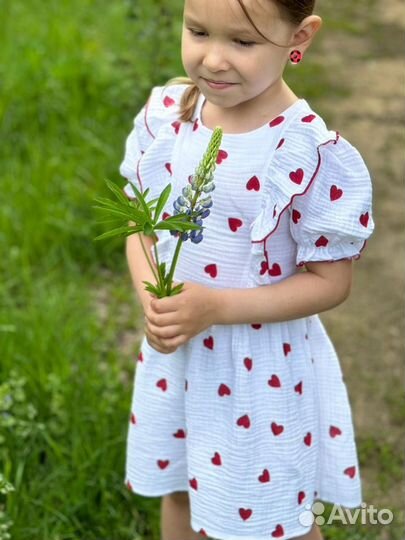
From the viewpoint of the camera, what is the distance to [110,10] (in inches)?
213

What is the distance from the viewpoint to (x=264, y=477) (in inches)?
85.2

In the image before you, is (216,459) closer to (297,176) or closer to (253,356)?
(253,356)

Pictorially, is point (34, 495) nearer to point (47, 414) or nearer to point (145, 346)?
point (47, 414)

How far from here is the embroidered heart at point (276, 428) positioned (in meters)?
2.13

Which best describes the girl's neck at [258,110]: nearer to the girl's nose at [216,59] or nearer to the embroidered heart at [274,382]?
the girl's nose at [216,59]

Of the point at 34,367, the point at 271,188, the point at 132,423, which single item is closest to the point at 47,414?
the point at 34,367

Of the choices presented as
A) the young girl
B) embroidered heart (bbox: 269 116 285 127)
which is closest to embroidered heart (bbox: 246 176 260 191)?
the young girl

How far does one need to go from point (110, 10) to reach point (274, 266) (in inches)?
144

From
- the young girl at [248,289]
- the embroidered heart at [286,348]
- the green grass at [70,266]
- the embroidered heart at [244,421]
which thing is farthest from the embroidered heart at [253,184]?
the green grass at [70,266]

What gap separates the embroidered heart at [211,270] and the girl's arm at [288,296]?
0.06 meters

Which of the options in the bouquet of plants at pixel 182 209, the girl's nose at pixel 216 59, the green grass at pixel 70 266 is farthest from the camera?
the green grass at pixel 70 266

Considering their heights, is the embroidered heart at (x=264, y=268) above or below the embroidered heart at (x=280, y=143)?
below

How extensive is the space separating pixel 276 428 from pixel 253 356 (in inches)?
6.4

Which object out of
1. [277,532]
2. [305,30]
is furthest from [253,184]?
[277,532]
